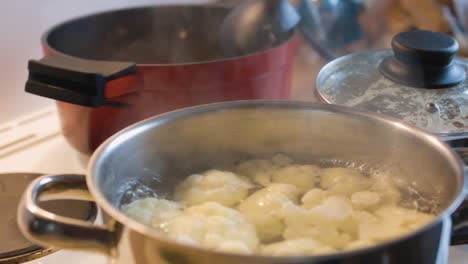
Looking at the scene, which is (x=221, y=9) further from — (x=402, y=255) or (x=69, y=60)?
(x=402, y=255)

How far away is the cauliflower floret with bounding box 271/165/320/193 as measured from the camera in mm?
526

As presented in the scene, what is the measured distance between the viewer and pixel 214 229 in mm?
405

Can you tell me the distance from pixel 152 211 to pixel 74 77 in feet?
0.72

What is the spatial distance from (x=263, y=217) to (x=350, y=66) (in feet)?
1.07

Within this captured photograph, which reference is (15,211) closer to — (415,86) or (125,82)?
(125,82)

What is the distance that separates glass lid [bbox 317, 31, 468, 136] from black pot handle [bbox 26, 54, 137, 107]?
0.85ft

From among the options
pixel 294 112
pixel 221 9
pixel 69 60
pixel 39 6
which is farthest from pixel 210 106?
pixel 39 6

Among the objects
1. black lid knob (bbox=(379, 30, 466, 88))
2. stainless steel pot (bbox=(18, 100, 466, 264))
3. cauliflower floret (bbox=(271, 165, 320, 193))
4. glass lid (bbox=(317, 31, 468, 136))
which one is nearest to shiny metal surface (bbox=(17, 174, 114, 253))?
stainless steel pot (bbox=(18, 100, 466, 264))

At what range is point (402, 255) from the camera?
1.06ft

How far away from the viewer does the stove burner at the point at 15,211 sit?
1.78 ft

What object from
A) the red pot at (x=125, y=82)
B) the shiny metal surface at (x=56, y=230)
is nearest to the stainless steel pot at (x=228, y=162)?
the shiny metal surface at (x=56, y=230)

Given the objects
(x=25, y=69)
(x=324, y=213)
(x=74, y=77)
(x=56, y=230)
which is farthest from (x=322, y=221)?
(x=25, y=69)

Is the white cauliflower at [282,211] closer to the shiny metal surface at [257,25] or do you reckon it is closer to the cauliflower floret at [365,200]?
the cauliflower floret at [365,200]

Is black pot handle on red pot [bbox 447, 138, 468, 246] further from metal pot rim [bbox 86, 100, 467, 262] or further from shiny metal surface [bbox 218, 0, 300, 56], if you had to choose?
shiny metal surface [bbox 218, 0, 300, 56]
